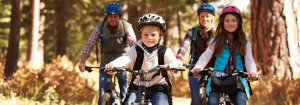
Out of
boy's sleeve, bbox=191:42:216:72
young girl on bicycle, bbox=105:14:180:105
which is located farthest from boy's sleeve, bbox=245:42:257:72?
young girl on bicycle, bbox=105:14:180:105

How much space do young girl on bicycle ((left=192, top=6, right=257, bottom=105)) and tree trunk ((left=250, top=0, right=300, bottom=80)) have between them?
15.5 feet

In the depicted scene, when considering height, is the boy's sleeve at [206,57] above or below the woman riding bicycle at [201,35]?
below

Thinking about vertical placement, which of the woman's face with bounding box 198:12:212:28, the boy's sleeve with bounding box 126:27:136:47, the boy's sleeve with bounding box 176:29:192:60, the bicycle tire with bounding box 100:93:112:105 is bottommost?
the bicycle tire with bounding box 100:93:112:105

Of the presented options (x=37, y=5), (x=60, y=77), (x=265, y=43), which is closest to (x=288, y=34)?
(x=265, y=43)

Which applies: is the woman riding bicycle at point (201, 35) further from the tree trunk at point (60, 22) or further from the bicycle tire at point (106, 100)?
the tree trunk at point (60, 22)

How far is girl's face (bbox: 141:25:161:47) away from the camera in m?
4.09

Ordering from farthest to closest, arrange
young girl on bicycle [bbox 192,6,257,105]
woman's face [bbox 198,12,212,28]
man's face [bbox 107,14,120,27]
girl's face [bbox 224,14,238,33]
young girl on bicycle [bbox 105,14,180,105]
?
man's face [bbox 107,14,120,27] < woman's face [bbox 198,12,212,28] < girl's face [bbox 224,14,238,33] < young girl on bicycle [bbox 192,6,257,105] < young girl on bicycle [bbox 105,14,180,105]

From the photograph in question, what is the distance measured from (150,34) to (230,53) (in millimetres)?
1240

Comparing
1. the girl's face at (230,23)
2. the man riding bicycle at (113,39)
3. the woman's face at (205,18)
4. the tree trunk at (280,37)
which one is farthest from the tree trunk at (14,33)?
the tree trunk at (280,37)

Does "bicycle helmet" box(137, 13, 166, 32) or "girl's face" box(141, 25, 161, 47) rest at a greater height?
"bicycle helmet" box(137, 13, 166, 32)

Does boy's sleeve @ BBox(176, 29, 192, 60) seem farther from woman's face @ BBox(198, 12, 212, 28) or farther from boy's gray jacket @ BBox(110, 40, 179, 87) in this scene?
boy's gray jacket @ BBox(110, 40, 179, 87)

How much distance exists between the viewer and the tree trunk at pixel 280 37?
8547 millimetres

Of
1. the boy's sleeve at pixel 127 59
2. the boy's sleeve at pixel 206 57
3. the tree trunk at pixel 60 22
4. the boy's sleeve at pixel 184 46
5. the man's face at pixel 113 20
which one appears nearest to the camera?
the boy's sleeve at pixel 127 59

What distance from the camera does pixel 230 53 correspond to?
14.5 feet
